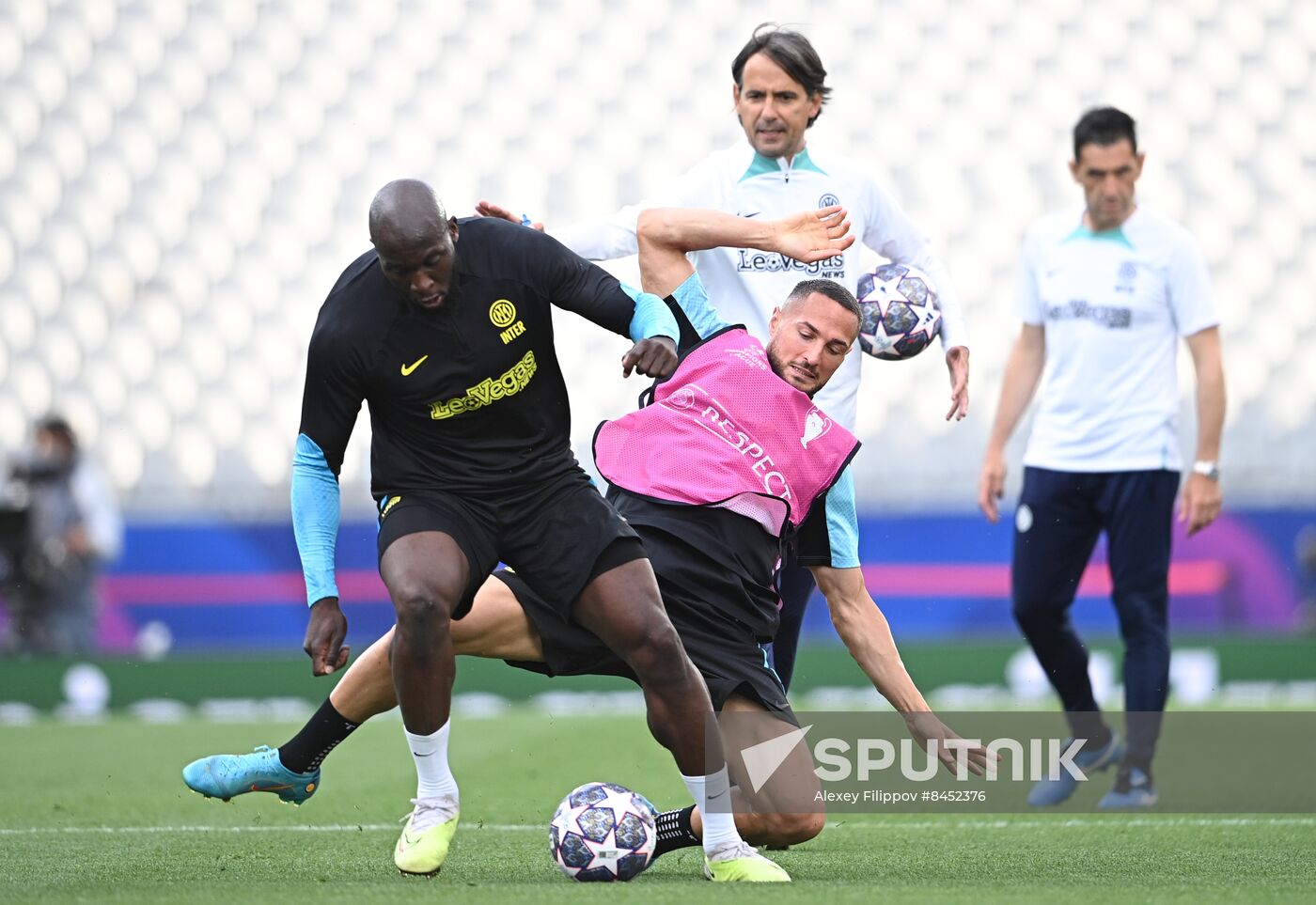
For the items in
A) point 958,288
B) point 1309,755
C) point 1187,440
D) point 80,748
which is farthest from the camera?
point 958,288

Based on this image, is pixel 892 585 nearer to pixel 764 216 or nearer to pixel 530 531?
pixel 764 216

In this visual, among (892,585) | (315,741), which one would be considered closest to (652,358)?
(315,741)

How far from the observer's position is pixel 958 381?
5426mm

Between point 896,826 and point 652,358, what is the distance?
94.2 inches

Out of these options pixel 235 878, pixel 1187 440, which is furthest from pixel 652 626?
pixel 1187 440

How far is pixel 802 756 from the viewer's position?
4.86m

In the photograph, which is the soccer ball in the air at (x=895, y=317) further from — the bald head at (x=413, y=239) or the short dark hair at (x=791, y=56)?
the bald head at (x=413, y=239)

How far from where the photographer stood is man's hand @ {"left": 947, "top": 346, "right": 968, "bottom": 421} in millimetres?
5336

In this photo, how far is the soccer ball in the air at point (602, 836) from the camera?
4.45 m

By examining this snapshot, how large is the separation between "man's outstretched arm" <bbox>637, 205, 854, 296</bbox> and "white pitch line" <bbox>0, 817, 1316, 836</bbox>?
1.92 meters

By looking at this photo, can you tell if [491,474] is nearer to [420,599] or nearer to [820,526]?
[420,599]

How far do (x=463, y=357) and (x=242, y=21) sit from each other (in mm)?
13218

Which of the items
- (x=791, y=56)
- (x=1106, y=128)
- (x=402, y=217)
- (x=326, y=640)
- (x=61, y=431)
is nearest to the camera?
(x=402, y=217)

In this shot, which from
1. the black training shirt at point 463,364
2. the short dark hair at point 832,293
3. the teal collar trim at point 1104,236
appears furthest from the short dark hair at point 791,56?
the teal collar trim at point 1104,236
